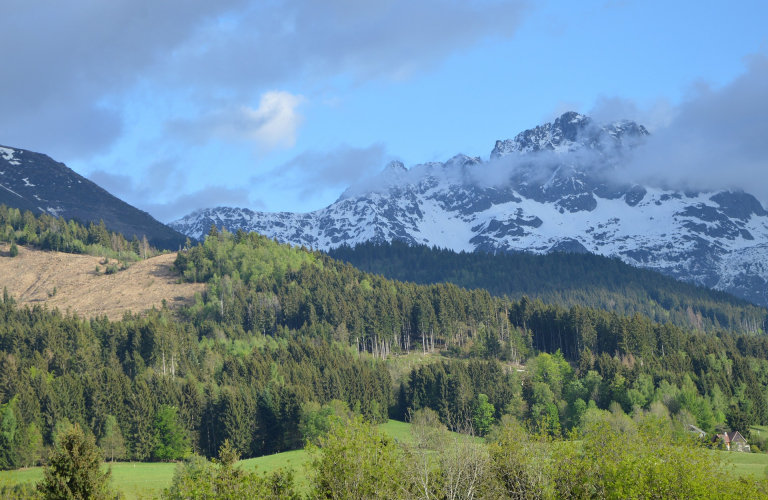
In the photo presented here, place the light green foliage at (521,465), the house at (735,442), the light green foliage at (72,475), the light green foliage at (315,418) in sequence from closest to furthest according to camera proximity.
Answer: the light green foliage at (72,475), the light green foliage at (521,465), the house at (735,442), the light green foliage at (315,418)

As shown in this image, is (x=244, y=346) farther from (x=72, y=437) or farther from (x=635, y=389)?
(x=72, y=437)

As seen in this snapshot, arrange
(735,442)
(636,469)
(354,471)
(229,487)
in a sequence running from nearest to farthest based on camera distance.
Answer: (229,487)
(636,469)
(354,471)
(735,442)

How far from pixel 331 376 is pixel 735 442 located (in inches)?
3001

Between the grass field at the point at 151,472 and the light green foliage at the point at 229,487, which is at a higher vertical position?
the light green foliage at the point at 229,487

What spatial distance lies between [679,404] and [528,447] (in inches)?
3850

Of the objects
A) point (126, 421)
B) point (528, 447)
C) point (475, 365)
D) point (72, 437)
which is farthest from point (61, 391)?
point (528, 447)

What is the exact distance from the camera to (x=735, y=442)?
11938 centimetres

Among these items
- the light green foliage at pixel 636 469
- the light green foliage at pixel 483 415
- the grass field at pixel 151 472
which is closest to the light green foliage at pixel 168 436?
the grass field at pixel 151 472

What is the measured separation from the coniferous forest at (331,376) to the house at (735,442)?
14.4ft

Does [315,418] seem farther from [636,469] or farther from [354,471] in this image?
[636,469]

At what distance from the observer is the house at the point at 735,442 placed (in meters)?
118

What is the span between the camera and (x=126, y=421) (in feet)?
430

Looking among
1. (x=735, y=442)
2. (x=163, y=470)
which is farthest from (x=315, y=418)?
(x=735, y=442)

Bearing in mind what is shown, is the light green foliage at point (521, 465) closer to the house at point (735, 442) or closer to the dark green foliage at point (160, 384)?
the house at point (735, 442)
